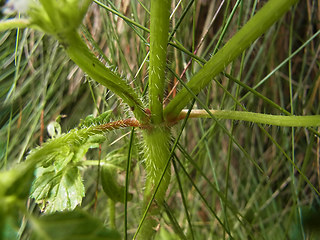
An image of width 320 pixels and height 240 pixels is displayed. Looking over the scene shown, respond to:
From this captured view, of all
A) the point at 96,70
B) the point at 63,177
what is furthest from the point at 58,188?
the point at 96,70

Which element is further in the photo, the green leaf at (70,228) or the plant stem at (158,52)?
the plant stem at (158,52)

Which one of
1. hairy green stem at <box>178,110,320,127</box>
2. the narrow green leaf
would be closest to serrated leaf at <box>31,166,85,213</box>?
the narrow green leaf

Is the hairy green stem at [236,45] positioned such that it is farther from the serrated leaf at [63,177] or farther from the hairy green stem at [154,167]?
the serrated leaf at [63,177]

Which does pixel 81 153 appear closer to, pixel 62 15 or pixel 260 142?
pixel 62 15

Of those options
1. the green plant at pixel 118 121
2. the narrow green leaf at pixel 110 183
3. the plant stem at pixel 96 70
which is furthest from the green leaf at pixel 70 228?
the narrow green leaf at pixel 110 183

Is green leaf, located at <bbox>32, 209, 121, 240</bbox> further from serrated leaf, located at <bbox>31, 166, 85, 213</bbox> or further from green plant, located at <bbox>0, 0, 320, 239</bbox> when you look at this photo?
serrated leaf, located at <bbox>31, 166, 85, 213</bbox>

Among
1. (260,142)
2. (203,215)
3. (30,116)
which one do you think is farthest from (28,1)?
(203,215)
